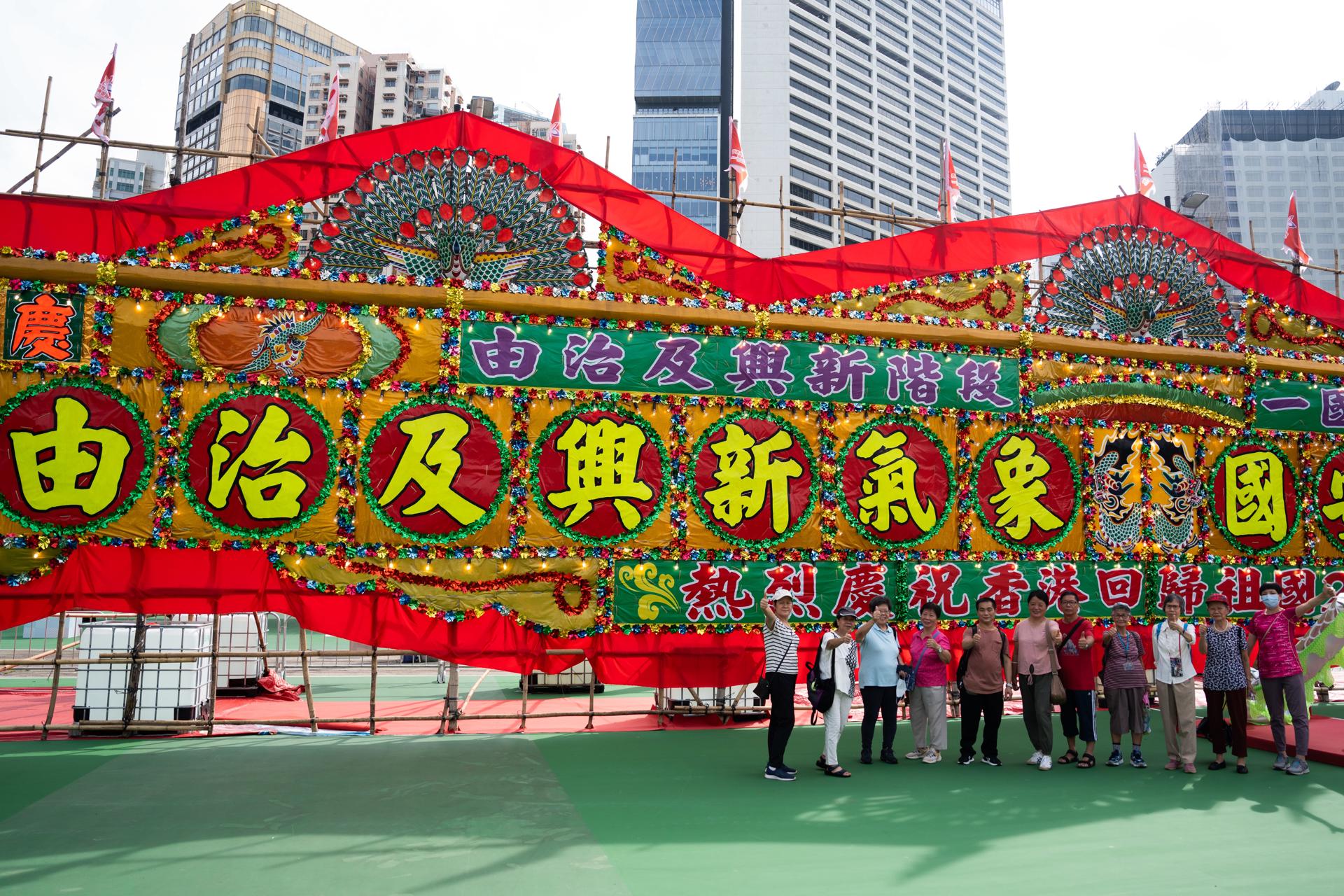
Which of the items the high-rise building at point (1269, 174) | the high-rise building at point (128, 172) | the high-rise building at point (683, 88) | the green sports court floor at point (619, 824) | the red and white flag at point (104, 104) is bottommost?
the green sports court floor at point (619, 824)

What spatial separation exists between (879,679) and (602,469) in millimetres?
2806

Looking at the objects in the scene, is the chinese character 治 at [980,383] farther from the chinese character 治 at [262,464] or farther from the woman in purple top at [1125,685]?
the chinese character 治 at [262,464]

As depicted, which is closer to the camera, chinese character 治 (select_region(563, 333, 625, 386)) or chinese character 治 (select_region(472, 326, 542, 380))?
chinese character 治 (select_region(472, 326, 542, 380))

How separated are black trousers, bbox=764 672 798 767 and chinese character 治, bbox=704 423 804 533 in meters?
1.94

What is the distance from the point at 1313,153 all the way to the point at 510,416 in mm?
59710

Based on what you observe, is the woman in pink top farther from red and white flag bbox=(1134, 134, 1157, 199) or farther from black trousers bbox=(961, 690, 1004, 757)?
red and white flag bbox=(1134, 134, 1157, 199)

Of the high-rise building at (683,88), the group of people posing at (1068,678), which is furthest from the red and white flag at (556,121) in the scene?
the high-rise building at (683,88)

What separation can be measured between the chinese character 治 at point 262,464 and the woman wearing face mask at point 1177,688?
6.79 metres

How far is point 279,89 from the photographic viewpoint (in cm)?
7844

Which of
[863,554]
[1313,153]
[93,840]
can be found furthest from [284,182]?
[1313,153]

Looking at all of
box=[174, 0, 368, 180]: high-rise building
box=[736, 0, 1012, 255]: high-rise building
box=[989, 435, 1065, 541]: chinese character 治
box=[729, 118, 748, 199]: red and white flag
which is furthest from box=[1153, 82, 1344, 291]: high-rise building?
box=[174, 0, 368, 180]: high-rise building

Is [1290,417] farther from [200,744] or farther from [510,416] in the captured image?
[200,744]

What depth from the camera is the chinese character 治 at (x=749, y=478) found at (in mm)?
8172

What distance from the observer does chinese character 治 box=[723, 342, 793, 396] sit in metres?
8.29
